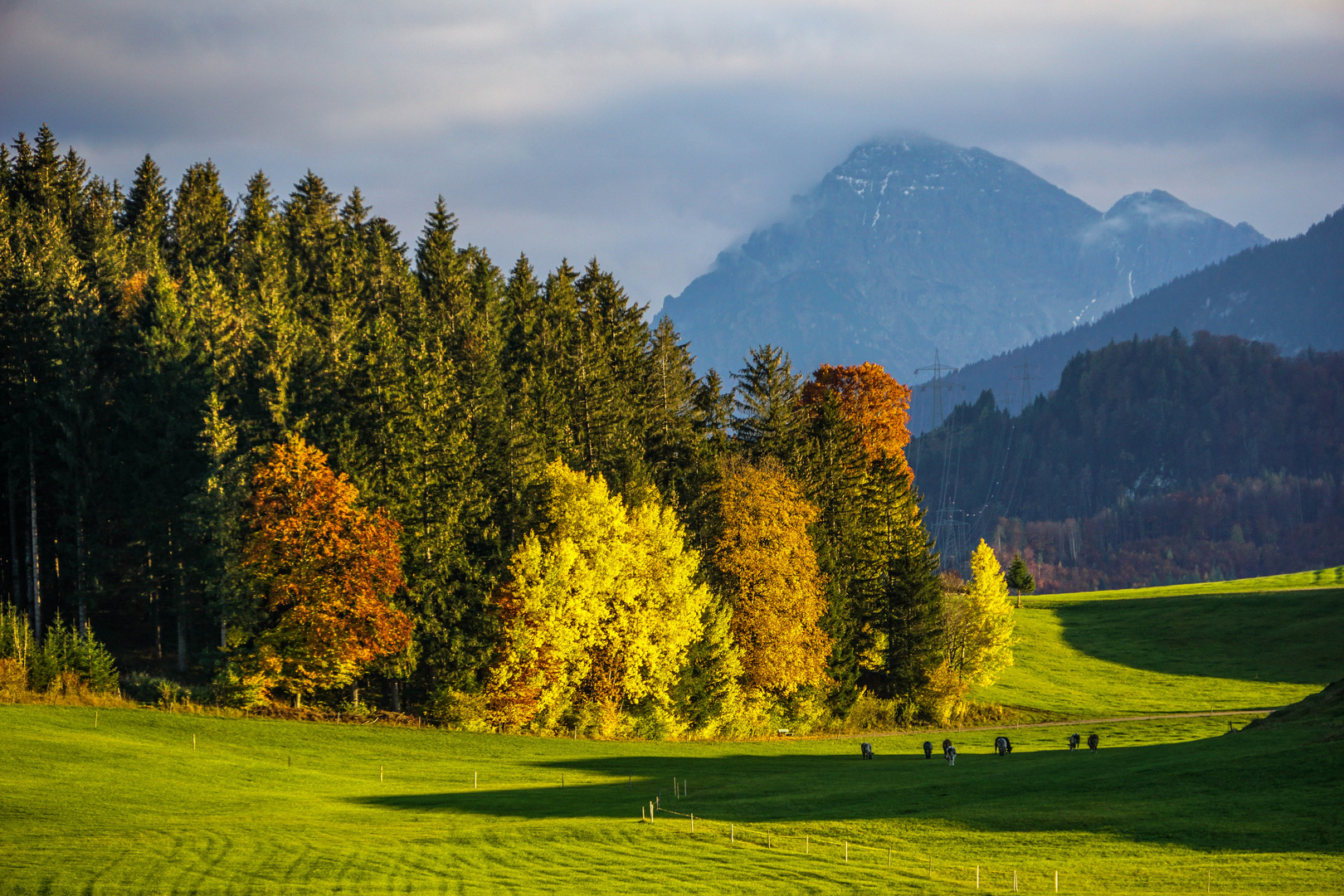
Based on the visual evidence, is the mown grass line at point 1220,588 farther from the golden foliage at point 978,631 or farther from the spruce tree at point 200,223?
the spruce tree at point 200,223

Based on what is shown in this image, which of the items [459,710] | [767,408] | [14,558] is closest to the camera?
[459,710]

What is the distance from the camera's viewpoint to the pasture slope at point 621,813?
34188 millimetres

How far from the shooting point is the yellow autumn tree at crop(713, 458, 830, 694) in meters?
79.6

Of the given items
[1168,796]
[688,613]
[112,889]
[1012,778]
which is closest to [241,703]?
[688,613]

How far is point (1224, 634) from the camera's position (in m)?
120

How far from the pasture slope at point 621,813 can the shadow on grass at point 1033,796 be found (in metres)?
0.17

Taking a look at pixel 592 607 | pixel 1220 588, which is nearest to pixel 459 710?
pixel 592 607

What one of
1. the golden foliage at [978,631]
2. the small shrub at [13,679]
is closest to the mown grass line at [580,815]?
the small shrub at [13,679]

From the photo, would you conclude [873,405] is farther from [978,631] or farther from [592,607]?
[592,607]

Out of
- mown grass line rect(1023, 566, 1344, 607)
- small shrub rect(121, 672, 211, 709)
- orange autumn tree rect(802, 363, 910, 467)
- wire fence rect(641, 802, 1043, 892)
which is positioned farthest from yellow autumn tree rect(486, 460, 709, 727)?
mown grass line rect(1023, 566, 1344, 607)

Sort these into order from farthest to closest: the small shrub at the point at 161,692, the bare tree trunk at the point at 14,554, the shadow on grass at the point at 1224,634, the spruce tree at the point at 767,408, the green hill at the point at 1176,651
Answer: the shadow on grass at the point at 1224,634, the green hill at the point at 1176,651, the spruce tree at the point at 767,408, the bare tree trunk at the point at 14,554, the small shrub at the point at 161,692

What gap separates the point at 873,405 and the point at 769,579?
78.4ft

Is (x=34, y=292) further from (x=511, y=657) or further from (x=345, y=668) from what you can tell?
(x=511, y=657)

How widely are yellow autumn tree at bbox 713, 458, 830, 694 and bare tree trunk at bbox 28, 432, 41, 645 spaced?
4466cm
